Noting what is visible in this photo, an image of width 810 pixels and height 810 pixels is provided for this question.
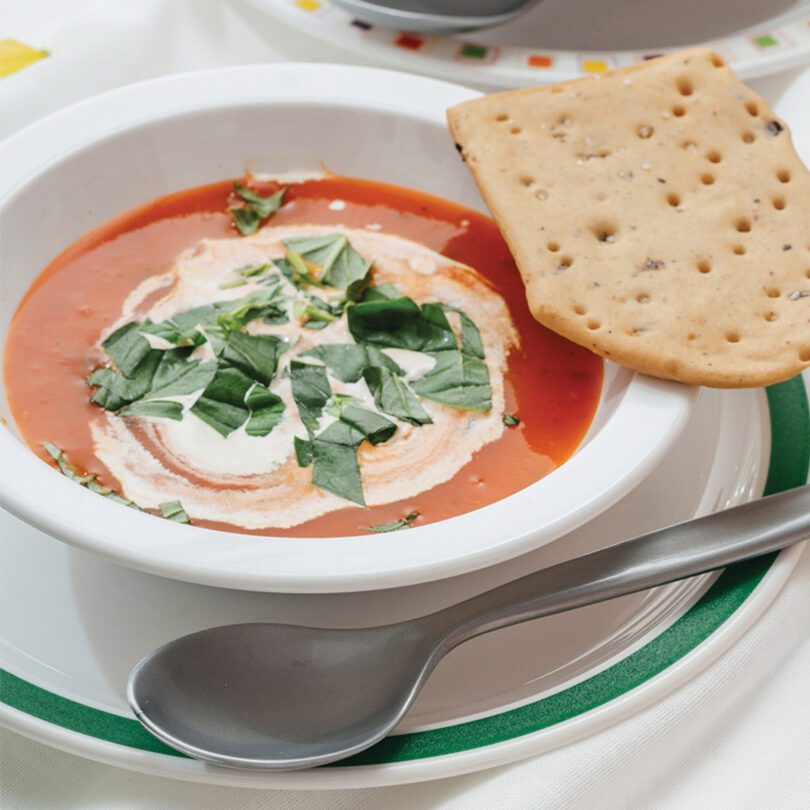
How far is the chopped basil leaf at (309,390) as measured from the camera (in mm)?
1768

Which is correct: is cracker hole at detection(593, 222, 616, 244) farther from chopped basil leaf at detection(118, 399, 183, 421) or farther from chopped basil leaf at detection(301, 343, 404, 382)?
chopped basil leaf at detection(118, 399, 183, 421)

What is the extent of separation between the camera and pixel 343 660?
1.46 meters

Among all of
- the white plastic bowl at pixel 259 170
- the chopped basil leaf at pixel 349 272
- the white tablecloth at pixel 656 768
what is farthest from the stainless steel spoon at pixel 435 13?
the white tablecloth at pixel 656 768

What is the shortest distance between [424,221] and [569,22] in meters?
0.98

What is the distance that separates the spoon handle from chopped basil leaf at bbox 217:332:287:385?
21.6 inches

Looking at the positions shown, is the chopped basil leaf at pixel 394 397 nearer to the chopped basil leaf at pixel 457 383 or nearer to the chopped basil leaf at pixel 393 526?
the chopped basil leaf at pixel 457 383

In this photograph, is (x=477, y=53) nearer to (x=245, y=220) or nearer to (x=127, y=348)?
(x=245, y=220)

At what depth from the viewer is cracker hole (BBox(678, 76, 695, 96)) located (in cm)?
205

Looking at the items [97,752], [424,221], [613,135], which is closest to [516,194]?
[613,135]

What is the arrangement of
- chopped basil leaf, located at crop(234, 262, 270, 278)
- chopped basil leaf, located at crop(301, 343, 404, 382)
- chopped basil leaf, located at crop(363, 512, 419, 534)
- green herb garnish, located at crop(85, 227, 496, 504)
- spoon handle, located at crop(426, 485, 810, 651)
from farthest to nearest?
chopped basil leaf, located at crop(234, 262, 270, 278) < chopped basil leaf, located at crop(301, 343, 404, 382) < green herb garnish, located at crop(85, 227, 496, 504) < chopped basil leaf, located at crop(363, 512, 419, 534) < spoon handle, located at crop(426, 485, 810, 651)

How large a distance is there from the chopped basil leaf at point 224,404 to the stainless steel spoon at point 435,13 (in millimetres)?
1330

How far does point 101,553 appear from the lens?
1.40 meters

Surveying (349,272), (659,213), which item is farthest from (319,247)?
(659,213)

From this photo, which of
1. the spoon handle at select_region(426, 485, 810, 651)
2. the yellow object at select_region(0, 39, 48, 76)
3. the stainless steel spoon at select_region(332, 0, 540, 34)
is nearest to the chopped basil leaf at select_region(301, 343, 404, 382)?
the spoon handle at select_region(426, 485, 810, 651)
